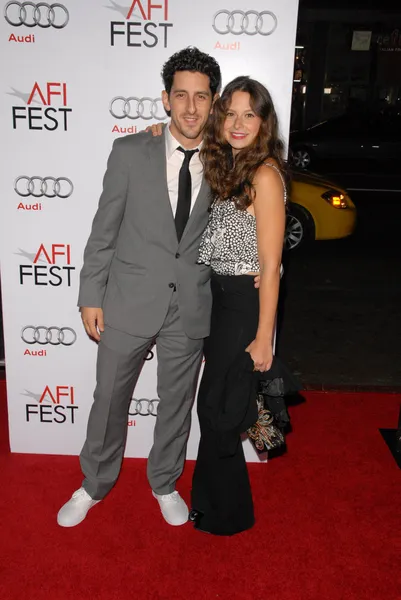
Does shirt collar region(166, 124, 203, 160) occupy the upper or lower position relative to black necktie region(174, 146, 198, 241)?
upper

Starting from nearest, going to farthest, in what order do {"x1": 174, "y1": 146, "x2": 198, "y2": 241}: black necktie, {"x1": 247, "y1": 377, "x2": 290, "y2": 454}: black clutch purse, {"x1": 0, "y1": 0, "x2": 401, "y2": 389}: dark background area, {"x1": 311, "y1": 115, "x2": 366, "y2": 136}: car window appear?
{"x1": 174, "y1": 146, "x2": 198, "y2": 241}: black necktie, {"x1": 247, "y1": 377, "x2": 290, "y2": 454}: black clutch purse, {"x1": 0, "y1": 0, "x2": 401, "y2": 389}: dark background area, {"x1": 311, "y1": 115, "x2": 366, "y2": 136}: car window

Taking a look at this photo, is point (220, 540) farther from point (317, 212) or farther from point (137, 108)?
point (317, 212)

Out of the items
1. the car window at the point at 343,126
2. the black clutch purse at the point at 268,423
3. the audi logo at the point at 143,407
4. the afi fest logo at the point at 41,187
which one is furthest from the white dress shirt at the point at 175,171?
the car window at the point at 343,126

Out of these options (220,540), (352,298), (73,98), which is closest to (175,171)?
(73,98)

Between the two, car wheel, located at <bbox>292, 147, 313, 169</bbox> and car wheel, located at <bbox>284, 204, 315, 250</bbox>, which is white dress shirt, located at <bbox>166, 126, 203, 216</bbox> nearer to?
car wheel, located at <bbox>284, 204, 315, 250</bbox>

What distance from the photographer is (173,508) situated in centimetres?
332

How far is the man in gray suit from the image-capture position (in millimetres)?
2877

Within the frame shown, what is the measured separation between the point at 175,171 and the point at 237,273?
1.88ft

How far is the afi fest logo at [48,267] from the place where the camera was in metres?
3.53

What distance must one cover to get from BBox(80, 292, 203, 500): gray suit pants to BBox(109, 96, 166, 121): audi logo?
99cm

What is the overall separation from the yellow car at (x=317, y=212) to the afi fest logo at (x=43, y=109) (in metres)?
5.56

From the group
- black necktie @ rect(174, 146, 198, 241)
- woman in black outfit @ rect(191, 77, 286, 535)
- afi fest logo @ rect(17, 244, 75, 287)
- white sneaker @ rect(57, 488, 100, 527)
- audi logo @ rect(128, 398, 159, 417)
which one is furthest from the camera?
audi logo @ rect(128, 398, 159, 417)

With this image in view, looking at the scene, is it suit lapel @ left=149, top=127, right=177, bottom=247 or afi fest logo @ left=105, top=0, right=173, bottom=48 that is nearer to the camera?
suit lapel @ left=149, top=127, right=177, bottom=247

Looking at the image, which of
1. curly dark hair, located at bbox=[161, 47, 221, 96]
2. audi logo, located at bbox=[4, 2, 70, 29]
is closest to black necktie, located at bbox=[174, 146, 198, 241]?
curly dark hair, located at bbox=[161, 47, 221, 96]
